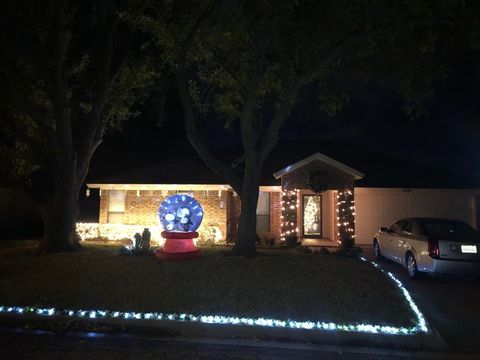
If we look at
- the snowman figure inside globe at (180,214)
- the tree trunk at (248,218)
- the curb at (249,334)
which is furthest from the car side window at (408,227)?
the snowman figure inside globe at (180,214)

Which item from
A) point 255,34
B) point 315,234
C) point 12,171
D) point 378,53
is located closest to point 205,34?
point 255,34

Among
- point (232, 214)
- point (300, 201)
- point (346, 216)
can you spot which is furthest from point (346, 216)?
point (232, 214)

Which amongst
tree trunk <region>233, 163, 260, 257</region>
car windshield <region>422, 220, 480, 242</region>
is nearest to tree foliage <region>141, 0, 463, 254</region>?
tree trunk <region>233, 163, 260, 257</region>

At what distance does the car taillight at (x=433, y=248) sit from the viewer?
10.4 metres

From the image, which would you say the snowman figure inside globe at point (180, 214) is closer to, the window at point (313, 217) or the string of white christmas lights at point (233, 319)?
the string of white christmas lights at point (233, 319)

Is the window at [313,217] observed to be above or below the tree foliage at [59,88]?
below

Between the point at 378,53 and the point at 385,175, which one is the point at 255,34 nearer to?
the point at 378,53

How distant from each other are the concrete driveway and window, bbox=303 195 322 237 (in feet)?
25.4

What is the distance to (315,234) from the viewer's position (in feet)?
65.9

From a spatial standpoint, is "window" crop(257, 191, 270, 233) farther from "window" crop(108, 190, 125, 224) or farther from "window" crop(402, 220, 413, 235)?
"window" crop(402, 220, 413, 235)

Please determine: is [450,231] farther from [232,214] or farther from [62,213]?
[62,213]

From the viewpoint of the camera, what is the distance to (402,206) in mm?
19516

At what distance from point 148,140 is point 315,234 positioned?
18.4 m

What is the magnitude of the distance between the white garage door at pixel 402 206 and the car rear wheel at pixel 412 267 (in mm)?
7774
